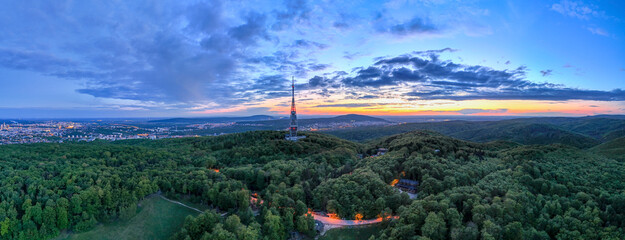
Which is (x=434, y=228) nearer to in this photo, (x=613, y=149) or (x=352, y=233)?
(x=352, y=233)

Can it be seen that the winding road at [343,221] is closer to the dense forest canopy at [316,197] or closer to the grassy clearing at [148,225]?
the dense forest canopy at [316,197]

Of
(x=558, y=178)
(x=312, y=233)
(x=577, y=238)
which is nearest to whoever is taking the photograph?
(x=577, y=238)

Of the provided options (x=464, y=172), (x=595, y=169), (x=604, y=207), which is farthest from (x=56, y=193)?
(x=595, y=169)

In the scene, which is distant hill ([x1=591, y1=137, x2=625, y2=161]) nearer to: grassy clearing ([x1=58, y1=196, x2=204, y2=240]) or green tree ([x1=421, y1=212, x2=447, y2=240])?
green tree ([x1=421, y1=212, x2=447, y2=240])

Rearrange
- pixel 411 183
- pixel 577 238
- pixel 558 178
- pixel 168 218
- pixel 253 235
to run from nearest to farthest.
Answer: pixel 577 238, pixel 253 235, pixel 168 218, pixel 558 178, pixel 411 183

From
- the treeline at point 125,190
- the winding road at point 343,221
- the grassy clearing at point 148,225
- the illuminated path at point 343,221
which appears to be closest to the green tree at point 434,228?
the illuminated path at point 343,221

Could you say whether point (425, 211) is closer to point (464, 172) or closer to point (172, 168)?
point (464, 172)

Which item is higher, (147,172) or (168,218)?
(147,172)
